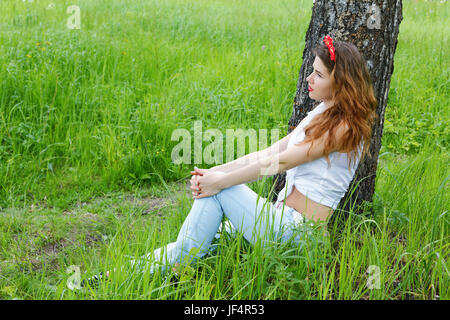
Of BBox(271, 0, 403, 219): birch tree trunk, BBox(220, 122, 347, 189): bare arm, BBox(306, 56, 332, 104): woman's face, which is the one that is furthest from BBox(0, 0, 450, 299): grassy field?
BBox(306, 56, 332, 104): woman's face

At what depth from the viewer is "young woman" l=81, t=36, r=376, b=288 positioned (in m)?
2.23

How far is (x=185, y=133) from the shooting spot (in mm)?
4086

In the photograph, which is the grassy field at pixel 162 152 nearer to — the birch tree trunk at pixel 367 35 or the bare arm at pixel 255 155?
the birch tree trunk at pixel 367 35

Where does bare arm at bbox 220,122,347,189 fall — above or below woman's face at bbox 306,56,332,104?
below

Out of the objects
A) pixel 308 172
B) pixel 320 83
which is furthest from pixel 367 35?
pixel 308 172

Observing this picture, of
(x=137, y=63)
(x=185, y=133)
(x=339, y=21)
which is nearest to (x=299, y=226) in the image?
(x=339, y=21)

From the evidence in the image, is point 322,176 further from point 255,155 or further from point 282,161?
point 255,155

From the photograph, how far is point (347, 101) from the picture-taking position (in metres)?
2.22

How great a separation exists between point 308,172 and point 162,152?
1857mm

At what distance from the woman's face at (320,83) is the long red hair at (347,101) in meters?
0.03

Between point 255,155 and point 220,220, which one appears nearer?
point 220,220

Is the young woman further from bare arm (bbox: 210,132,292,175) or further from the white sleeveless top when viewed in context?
bare arm (bbox: 210,132,292,175)

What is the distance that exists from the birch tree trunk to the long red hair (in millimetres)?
432
